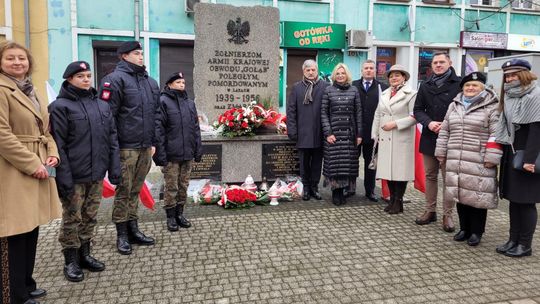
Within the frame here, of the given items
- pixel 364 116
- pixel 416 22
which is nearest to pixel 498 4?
pixel 416 22

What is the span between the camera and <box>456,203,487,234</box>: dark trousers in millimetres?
4605

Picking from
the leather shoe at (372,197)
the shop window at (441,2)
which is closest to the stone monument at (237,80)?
the leather shoe at (372,197)

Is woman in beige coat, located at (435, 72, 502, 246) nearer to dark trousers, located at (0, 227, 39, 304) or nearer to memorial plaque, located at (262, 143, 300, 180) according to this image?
memorial plaque, located at (262, 143, 300, 180)

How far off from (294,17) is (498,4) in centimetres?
777

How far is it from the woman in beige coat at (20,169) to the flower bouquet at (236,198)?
2.98m

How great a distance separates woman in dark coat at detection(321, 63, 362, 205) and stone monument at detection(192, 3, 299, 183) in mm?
906

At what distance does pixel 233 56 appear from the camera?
7262 mm

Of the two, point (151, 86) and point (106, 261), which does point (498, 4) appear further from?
point (106, 261)

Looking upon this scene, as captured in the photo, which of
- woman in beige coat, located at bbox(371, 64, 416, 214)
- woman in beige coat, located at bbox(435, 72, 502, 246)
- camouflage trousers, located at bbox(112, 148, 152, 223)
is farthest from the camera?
woman in beige coat, located at bbox(371, 64, 416, 214)

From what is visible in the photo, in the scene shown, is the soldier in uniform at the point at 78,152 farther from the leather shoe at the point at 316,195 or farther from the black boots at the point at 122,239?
the leather shoe at the point at 316,195

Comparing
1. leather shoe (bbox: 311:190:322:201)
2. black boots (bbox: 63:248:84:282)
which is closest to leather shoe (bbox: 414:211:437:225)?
leather shoe (bbox: 311:190:322:201)

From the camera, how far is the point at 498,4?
16.1 m

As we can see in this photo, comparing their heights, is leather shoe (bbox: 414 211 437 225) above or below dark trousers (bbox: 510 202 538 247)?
below

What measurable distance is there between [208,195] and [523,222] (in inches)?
152
